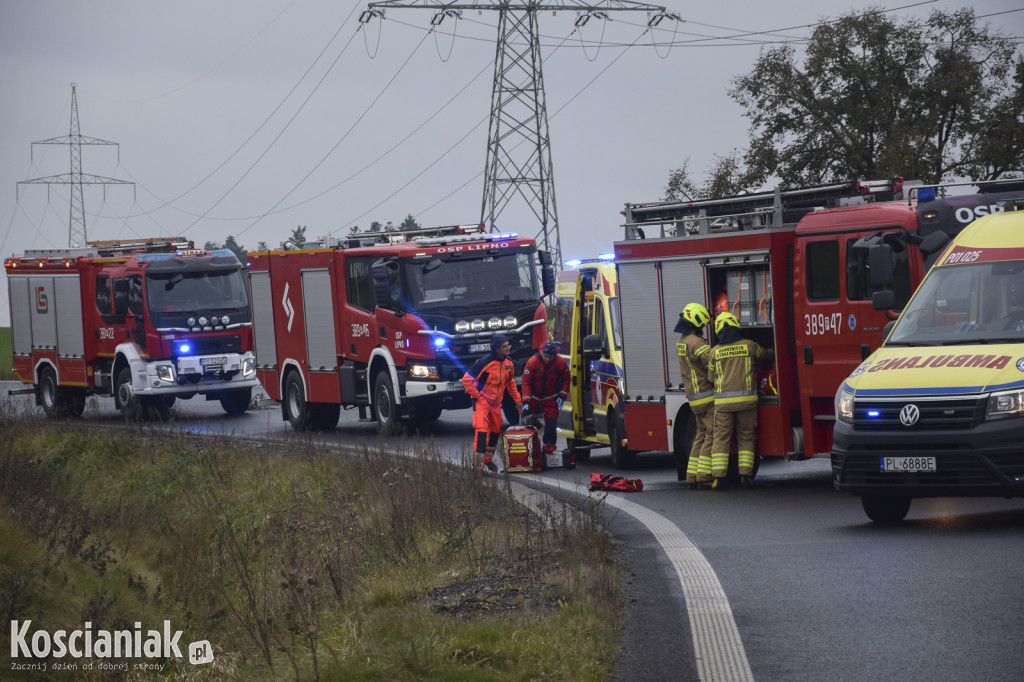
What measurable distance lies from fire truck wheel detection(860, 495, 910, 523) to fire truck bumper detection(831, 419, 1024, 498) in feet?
1.82

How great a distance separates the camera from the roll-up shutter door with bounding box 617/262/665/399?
15047 mm

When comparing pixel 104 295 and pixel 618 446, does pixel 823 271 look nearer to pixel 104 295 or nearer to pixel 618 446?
pixel 618 446

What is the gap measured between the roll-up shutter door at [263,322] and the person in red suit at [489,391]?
28.8 ft

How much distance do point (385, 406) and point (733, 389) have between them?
929 centimetres

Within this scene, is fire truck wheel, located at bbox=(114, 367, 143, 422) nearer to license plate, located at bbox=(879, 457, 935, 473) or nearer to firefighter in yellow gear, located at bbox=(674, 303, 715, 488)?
firefighter in yellow gear, located at bbox=(674, 303, 715, 488)

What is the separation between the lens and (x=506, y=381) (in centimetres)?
1720

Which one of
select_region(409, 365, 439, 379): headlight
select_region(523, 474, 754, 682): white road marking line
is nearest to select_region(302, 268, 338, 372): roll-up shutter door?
select_region(409, 365, 439, 379): headlight

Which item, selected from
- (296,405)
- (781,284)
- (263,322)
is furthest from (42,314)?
(781,284)

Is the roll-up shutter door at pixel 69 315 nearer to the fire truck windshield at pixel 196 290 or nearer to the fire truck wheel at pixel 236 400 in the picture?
the fire truck windshield at pixel 196 290

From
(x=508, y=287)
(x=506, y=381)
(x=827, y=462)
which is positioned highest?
(x=508, y=287)

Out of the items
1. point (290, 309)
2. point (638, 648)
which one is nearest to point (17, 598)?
point (638, 648)

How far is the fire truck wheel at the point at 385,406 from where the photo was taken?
21.4 m

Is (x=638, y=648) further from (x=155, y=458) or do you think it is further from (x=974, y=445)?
(x=155, y=458)

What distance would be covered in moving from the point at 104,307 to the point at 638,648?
22.8 m
